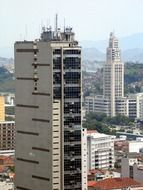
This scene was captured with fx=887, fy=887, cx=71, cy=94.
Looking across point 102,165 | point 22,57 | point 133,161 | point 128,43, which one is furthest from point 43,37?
point 128,43

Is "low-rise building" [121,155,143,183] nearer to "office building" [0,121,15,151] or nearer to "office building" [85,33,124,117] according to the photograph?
"office building" [0,121,15,151]

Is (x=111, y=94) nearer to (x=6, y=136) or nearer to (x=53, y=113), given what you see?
(x=6, y=136)

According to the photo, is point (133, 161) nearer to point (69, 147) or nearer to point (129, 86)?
point (69, 147)

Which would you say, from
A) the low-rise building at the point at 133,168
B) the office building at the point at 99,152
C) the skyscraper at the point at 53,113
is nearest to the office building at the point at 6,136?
the office building at the point at 99,152

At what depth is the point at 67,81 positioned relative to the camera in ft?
56.6

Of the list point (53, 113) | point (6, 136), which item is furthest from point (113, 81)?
point (53, 113)

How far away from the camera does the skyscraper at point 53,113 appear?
17219 millimetres

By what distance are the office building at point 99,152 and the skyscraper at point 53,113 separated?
34.9 ft

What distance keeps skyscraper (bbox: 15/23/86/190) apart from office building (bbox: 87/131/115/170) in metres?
10.6

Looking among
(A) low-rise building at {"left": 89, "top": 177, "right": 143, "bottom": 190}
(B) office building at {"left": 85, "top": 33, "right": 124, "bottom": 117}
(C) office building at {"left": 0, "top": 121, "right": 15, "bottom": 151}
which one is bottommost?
(A) low-rise building at {"left": 89, "top": 177, "right": 143, "bottom": 190}

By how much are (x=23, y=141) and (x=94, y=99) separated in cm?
3006

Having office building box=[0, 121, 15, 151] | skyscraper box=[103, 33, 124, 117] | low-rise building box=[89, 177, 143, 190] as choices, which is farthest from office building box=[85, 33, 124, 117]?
low-rise building box=[89, 177, 143, 190]

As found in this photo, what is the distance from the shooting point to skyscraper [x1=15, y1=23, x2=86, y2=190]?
678 inches

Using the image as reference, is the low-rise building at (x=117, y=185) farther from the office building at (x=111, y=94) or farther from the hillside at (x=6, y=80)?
the hillside at (x=6, y=80)
